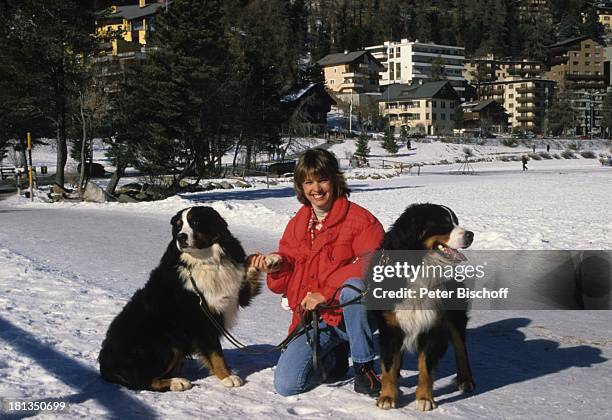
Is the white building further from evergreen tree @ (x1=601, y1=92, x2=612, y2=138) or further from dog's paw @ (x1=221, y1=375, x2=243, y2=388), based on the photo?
dog's paw @ (x1=221, y1=375, x2=243, y2=388)

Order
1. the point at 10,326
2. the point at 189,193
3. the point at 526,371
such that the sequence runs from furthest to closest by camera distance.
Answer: the point at 189,193 < the point at 10,326 < the point at 526,371

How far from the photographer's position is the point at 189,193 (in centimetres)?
2672

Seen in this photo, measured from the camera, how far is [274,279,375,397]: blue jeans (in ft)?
Answer: 12.3

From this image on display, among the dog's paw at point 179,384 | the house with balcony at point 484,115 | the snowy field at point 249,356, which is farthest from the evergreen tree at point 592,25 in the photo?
the dog's paw at point 179,384

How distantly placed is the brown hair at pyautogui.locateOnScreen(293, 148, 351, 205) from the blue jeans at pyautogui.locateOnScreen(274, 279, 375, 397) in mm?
625

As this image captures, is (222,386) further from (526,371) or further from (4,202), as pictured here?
(4,202)

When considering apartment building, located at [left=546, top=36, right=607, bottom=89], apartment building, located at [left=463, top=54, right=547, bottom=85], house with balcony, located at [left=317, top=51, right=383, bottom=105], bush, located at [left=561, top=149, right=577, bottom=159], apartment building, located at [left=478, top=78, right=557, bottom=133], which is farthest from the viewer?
apartment building, located at [left=546, top=36, right=607, bottom=89]

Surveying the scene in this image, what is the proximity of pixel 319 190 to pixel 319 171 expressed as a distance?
0.39 feet

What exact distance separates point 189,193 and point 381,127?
6776cm

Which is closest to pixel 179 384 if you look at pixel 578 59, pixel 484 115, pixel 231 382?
pixel 231 382

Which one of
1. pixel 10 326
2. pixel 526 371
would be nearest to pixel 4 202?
pixel 10 326

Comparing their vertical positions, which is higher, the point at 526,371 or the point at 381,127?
the point at 381,127

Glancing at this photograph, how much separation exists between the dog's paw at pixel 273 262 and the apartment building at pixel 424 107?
96.4m

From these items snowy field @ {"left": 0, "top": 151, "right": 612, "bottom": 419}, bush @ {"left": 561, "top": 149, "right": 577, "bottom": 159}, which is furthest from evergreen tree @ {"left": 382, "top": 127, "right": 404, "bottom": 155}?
snowy field @ {"left": 0, "top": 151, "right": 612, "bottom": 419}
